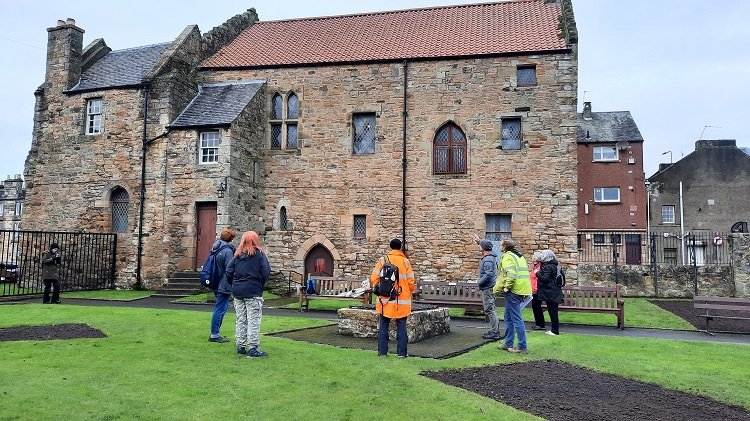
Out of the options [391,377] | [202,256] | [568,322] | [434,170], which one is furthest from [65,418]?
[434,170]

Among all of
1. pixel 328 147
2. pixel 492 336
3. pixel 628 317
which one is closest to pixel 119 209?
pixel 328 147

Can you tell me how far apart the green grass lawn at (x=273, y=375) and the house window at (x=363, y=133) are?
11.2m

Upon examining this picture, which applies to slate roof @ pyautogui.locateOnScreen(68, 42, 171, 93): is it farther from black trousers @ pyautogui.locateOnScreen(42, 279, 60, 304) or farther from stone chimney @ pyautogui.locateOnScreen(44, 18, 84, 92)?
black trousers @ pyautogui.locateOnScreen(42, 279, 60, 304)

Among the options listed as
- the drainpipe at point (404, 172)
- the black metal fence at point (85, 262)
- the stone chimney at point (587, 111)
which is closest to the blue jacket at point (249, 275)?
the drainpipe at point (404, 172)

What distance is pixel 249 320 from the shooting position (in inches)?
307

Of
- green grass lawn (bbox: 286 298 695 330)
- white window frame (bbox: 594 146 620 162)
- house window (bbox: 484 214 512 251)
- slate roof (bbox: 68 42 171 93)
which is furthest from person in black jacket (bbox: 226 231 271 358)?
white window frame (bbox: 594 146 620 162)

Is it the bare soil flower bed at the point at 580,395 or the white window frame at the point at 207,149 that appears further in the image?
the white window frame at the point at 207,149

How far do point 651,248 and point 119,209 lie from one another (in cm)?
2095

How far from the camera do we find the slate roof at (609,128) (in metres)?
34.6

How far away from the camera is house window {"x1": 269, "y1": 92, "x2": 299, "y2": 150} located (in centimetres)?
2097

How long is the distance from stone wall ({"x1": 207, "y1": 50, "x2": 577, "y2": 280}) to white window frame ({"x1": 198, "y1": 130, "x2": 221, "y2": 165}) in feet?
8.08

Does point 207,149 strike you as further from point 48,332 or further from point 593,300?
point 593,300

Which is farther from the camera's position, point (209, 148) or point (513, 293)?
point (209, 148)

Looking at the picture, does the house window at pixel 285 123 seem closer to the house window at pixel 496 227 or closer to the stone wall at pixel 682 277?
the house window at pixel 496 227
